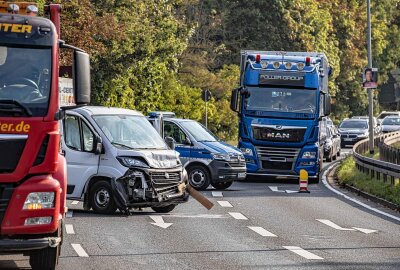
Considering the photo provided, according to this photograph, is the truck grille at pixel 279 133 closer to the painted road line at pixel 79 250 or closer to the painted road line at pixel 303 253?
the painted road line at pixel 303 253

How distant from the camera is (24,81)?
12375mm

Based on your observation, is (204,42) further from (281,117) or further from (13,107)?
(13,107)

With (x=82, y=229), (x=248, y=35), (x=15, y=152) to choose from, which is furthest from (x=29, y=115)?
(x=248, y=35)

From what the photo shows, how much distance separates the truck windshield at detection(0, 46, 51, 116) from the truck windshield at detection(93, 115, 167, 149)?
7940 millimetres

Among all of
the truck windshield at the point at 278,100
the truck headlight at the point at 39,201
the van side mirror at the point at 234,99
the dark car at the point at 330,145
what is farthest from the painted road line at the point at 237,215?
the dark car at the point at 330,145

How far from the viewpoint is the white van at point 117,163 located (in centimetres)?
1997

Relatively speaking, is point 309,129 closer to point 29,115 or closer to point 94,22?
point 94,22

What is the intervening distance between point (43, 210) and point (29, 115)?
3.29 feet

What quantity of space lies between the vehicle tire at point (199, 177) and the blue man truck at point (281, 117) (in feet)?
13.6

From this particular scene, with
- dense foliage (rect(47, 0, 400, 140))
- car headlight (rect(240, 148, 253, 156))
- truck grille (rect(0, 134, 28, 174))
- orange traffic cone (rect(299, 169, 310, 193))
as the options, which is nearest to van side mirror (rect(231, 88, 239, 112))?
car headlight (rect(240, 148, 253, 156))

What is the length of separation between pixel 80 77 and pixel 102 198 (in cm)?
818

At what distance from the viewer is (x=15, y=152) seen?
39.7ft

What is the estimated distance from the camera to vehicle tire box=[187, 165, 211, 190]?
27438 mm

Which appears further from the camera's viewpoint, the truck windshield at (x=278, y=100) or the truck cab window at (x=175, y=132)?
the truck windshield at (x=278, y=100)
